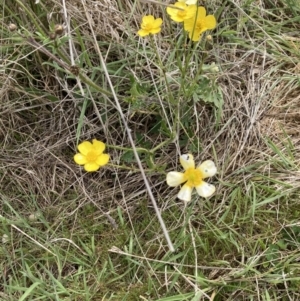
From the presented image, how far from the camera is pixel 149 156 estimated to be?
4.37 ft

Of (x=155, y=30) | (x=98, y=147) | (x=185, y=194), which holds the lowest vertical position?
(x=185, y=194)

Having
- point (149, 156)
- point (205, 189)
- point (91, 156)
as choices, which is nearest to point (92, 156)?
point (91, 156)

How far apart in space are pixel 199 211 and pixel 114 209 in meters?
0.24

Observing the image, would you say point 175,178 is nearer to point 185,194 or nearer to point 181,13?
point 185,194

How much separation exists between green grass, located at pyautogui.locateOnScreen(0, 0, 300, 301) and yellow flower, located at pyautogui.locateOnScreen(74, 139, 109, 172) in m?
0.12

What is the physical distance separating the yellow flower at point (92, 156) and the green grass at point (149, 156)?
12 cm

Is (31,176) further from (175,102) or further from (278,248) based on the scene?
(278,248)

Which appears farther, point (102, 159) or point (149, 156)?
point (149, 156)

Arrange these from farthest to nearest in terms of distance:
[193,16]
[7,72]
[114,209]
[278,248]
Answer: [7,72] → [114,209] → [278,248] → [193,16]

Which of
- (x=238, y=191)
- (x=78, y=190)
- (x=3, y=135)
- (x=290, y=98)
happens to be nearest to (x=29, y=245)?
(x=78, y=190)

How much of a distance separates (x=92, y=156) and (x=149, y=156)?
0.53ft

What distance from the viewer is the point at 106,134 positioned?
1.51 metres

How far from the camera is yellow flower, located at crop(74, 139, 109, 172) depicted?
3.99ft

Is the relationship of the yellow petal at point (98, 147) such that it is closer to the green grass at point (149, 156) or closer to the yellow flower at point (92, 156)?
the yellow flower at point (92, 156)
